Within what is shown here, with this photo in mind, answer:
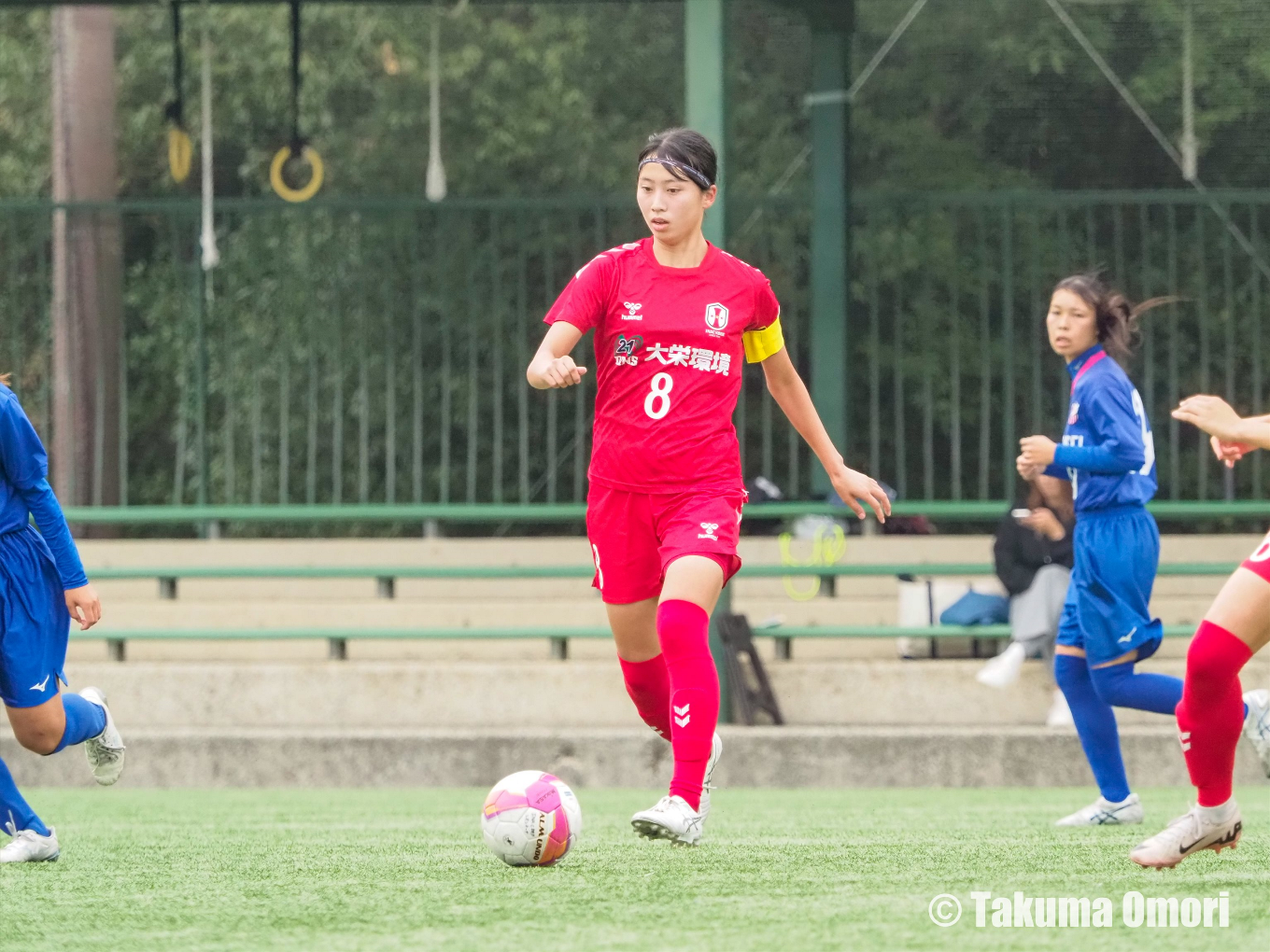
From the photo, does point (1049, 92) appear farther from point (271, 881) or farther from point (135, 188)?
point (271, 881)

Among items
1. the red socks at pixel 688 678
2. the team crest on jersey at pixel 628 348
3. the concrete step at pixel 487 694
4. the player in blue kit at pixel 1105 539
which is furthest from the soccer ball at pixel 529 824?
the concrete step at pixel 487 694

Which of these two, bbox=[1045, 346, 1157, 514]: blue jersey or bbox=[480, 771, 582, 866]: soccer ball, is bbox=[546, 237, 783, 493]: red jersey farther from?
bbox=[1045, 346, 1157, 514]: blue jersey

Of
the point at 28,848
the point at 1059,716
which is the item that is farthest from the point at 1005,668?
the point at 28,848

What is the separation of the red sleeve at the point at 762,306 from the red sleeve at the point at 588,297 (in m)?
0.42

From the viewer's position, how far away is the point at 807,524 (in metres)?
11.1

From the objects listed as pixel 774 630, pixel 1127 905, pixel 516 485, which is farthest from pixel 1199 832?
pixel 516 485

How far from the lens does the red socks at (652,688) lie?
544cm

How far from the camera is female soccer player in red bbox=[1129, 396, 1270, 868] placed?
4.14m

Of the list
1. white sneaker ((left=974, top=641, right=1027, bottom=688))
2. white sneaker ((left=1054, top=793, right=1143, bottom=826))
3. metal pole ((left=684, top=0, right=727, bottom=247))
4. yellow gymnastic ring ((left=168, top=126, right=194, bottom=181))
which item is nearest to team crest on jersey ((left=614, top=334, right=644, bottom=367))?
Answer: white sneaker ((left=1054, top=793, right=1143, bottom=826))

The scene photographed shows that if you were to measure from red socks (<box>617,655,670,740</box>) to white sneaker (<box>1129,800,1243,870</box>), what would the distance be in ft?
5.09

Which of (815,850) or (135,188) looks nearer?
(815,850)

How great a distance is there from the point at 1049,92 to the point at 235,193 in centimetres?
583

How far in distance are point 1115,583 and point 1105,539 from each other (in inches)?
6.2

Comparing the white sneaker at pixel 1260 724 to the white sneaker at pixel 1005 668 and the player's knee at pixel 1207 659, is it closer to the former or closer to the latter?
the player's knee at pixel 1207 659
